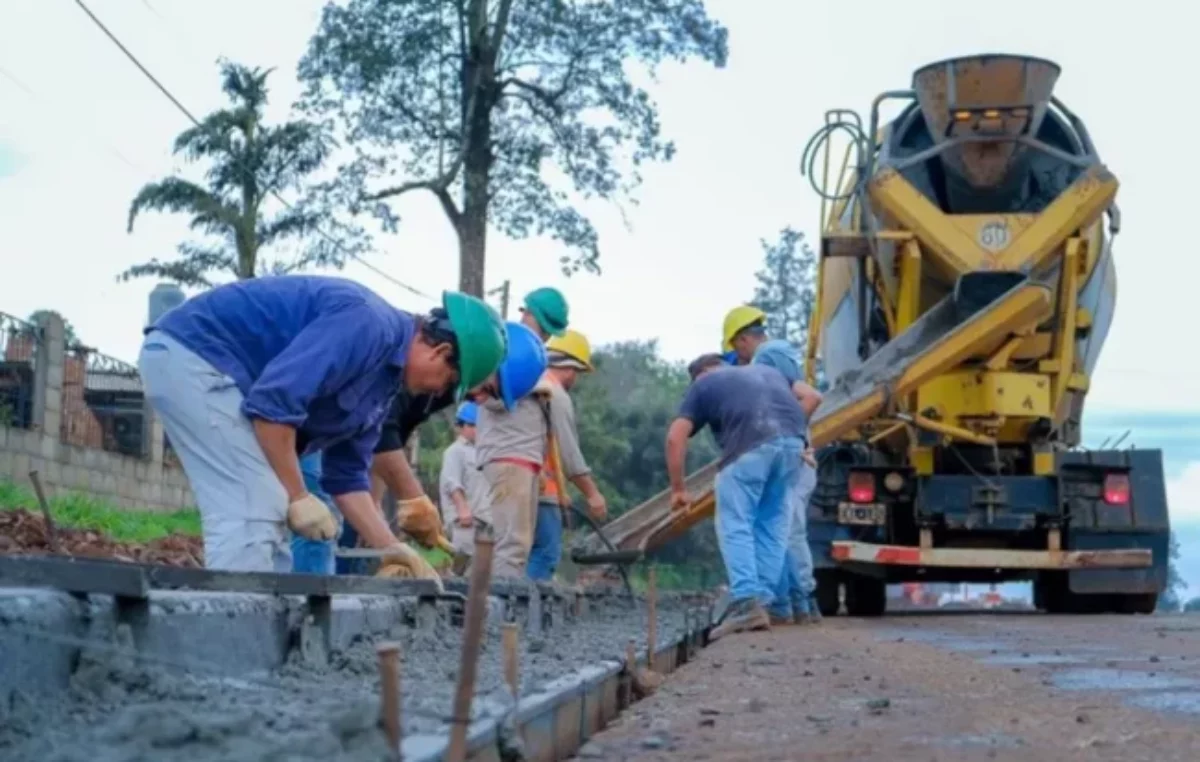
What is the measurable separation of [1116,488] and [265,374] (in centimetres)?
1002

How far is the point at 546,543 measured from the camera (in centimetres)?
1093

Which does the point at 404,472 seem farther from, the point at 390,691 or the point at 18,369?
the point at 18,369

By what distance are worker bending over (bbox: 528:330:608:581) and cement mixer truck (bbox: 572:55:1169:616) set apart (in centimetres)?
163

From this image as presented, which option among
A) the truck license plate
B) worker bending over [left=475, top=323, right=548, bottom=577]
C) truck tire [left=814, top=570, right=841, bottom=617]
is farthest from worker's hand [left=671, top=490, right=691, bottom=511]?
truck tire [left=814, top=570, right=841, bottom=617]

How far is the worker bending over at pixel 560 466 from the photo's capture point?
10609mm

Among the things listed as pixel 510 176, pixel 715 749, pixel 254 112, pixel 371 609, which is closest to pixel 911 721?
pixel 715 749

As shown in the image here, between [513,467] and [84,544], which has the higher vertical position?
[513,467]

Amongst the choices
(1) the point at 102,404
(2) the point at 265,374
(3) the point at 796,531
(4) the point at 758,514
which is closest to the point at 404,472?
(2) the point at 265,374

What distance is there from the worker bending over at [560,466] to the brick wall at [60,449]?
8.87 meters

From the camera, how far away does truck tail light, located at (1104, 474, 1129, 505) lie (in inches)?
550

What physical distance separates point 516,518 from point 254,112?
24476 mm

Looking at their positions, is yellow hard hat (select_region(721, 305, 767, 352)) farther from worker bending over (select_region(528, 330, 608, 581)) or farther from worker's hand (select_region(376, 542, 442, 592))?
worker's hand (select_region(376, 542, 442, 592))

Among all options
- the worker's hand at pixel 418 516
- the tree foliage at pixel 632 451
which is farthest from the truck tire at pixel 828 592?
the tree foliage at pixel 632 451

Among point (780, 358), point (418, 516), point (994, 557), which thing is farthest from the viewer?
point (994, 557)
